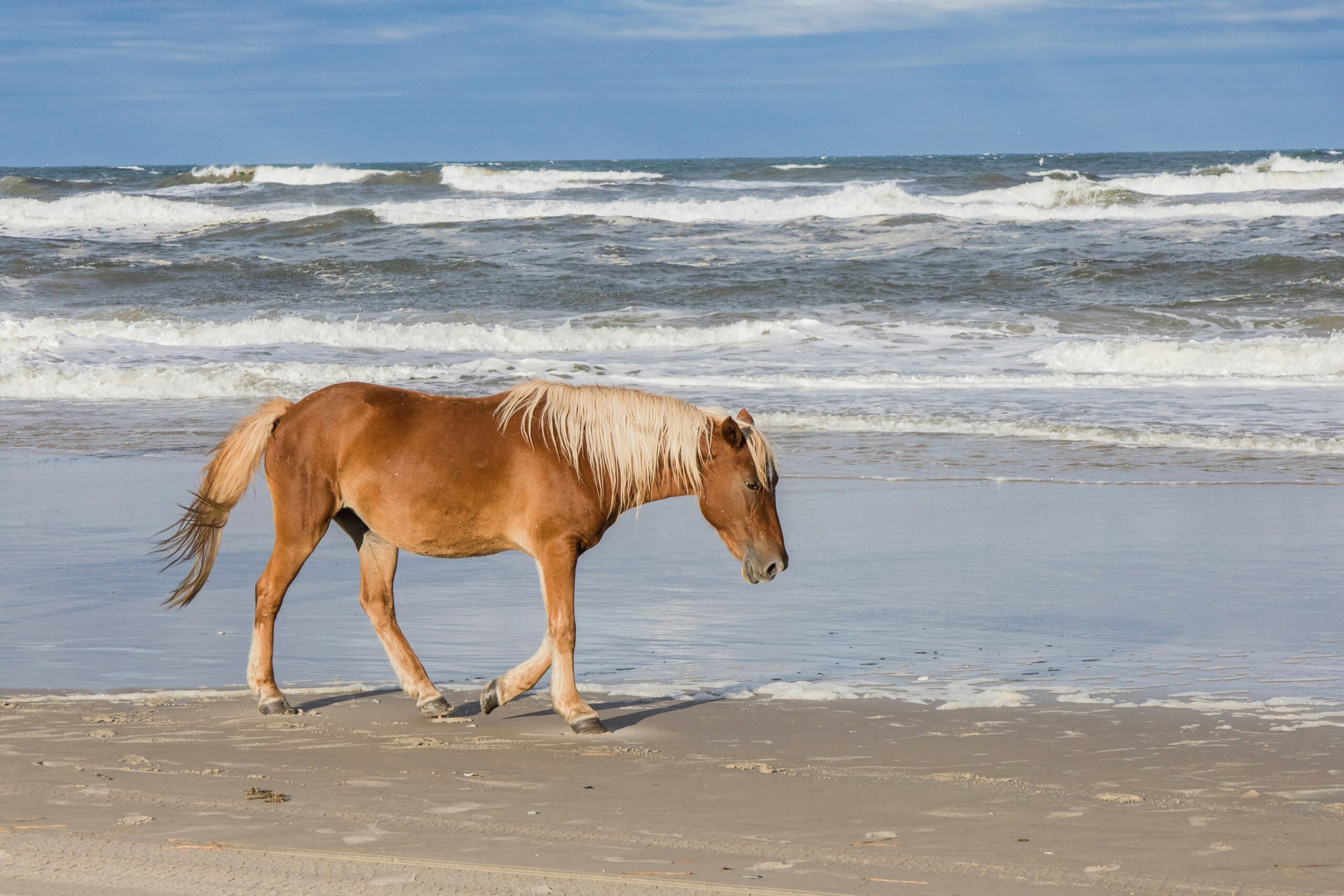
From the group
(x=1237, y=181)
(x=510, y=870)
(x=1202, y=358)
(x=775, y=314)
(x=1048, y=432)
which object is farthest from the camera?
(x=1237, y=181)

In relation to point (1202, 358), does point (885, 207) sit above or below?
above

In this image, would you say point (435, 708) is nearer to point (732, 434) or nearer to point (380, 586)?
point (380, 586)

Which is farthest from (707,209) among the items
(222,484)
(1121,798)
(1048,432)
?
(1121,798)

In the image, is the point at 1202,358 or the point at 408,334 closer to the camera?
the point at 1202,358

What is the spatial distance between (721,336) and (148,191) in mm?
33965

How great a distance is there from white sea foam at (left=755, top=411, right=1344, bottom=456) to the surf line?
8.42 metres

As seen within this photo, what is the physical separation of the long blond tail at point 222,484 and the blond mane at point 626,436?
827 mm

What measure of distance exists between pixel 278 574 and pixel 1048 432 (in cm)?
788

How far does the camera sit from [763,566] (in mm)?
4297

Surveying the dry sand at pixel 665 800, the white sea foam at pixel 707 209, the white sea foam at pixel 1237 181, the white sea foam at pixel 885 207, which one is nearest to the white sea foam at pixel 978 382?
the dry sand at pixel 665 800

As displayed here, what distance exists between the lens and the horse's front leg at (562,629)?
4.19 metres

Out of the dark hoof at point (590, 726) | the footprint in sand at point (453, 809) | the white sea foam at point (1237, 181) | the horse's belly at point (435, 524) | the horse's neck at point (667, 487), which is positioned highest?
the white sea foam at point (1237, 181)

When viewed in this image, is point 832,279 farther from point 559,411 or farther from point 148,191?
point 148,191

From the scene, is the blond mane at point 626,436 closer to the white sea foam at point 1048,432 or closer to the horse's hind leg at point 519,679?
the horse's hind leg at point 519,679
